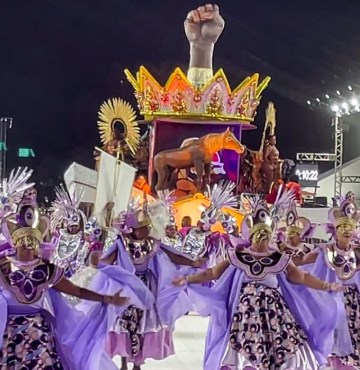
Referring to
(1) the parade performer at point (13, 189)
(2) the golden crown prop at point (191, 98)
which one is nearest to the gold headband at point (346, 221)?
(1) the parade performer at point (13, 189)

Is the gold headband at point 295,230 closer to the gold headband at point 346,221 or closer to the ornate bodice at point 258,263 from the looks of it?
the gold headband at point 346,221

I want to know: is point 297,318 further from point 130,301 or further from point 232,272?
point 130,301

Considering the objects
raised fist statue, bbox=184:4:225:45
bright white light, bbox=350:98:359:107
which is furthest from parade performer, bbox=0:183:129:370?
bright white light, bbox=350:98:359:107

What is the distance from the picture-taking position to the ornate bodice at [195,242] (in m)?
10.5

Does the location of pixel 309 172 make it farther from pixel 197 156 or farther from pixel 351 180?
pixel 197 156

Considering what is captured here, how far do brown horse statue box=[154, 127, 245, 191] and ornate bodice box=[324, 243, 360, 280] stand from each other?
9.46 m

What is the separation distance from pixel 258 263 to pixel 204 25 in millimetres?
12393

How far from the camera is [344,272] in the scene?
594 cm

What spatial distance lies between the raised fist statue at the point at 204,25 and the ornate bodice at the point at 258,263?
485 inches

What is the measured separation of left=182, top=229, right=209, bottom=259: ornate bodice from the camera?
10.5 meters

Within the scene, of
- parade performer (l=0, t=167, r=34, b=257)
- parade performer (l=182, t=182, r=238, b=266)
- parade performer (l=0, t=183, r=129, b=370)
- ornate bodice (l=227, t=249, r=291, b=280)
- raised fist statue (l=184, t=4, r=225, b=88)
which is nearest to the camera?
parade performer (l=0, t=183, r=129, b=370)

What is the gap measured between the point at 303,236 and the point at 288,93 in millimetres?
18197

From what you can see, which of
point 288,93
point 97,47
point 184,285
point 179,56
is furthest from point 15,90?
point 184,285

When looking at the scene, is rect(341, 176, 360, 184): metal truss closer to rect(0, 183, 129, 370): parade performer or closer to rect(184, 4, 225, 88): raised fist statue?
rect(184, 4, 225, 88): raised fist statue
